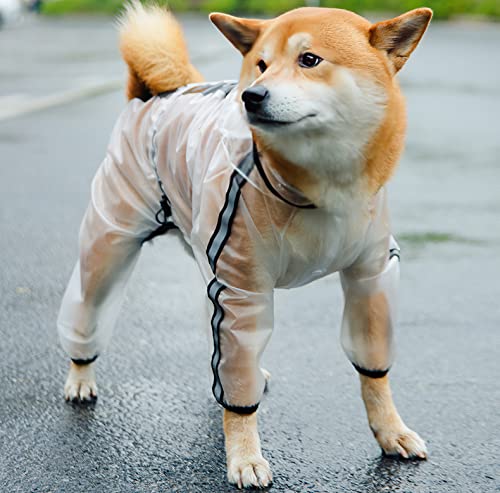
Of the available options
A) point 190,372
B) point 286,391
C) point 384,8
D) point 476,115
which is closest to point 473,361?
point 286,391

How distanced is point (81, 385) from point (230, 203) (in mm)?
1322

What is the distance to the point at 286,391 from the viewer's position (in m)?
4.24

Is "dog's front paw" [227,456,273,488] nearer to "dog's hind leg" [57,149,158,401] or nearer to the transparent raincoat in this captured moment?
the transparent raincoat

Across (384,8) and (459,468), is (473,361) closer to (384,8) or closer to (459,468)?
(459,468)

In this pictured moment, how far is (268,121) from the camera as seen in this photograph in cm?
294

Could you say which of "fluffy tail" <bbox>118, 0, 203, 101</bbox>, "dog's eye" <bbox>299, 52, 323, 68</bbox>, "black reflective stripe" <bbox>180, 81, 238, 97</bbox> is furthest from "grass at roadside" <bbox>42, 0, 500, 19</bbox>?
"dog's eye" <bbox>299, 52, 323, 68</bbox>

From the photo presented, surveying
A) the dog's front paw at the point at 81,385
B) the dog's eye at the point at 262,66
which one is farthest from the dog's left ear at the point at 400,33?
the dog's front paw at the point at 81,385

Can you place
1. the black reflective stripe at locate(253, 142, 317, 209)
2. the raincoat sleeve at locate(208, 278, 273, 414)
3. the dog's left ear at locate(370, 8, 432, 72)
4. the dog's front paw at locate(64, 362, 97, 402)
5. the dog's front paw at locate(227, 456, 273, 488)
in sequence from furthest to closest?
1. the dog's front paw at locate(64, 362, 97, 402)
2. the dog's front paw at locate(227, 456, 273, 488)
3. the raincoat sleeve at locate(208, 278, 273, 414)
4. the black reflective stripe at locate(253, 142, 317, 209)
5. the dog's left ear at locate(370, 8, 432, 72)

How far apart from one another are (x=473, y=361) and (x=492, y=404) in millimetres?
480

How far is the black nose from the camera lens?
2.90 metres

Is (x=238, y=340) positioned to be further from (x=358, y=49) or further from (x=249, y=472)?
(x=358, y=49)

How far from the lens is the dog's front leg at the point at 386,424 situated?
11.9ft

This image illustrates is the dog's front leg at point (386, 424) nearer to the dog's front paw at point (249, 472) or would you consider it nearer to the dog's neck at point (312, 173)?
the dog's front paw at point (249, 472)

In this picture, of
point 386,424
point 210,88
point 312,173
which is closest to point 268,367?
point 386,424
